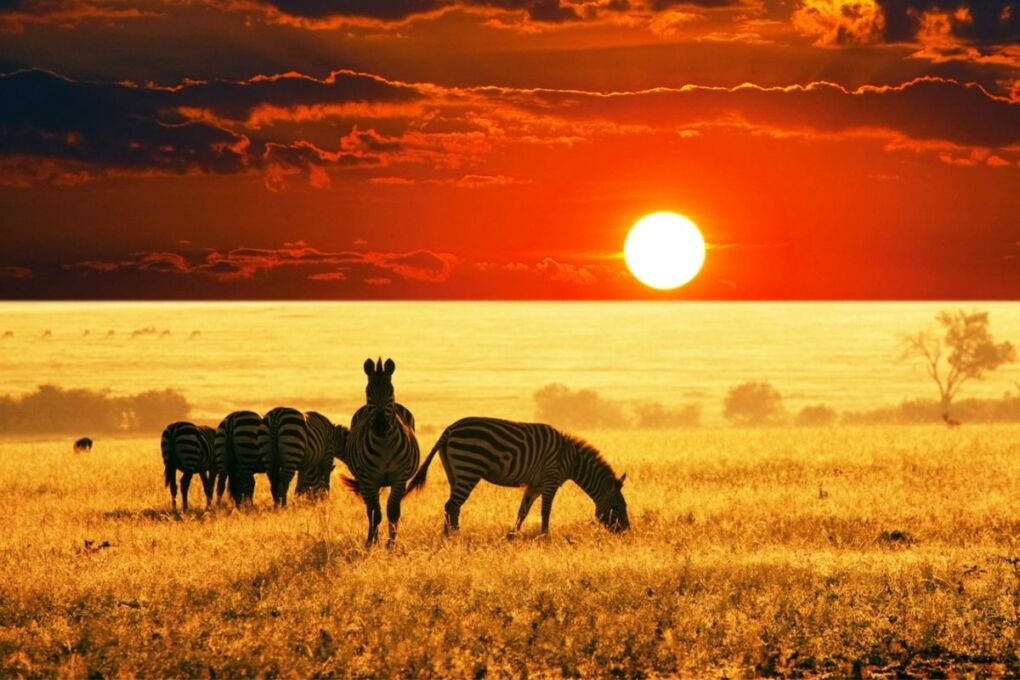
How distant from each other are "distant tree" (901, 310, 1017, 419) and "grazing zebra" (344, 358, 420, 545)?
103 metres

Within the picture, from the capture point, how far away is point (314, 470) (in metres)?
27.0

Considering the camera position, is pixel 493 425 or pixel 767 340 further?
pixel 767 340

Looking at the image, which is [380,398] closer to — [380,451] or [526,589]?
[380,451]

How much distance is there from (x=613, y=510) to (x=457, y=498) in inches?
111

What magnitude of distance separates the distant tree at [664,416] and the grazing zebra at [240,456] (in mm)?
90012

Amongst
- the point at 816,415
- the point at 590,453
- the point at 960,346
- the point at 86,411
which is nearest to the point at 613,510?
the point at 590,453

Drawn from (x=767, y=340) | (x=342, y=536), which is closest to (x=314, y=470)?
(x=342, y=536)

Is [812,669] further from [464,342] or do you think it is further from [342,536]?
[464,342]

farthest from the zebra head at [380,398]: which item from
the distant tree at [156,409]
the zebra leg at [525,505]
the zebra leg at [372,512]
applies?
the distant tree at [156,409]

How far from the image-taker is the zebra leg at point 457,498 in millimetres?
19859

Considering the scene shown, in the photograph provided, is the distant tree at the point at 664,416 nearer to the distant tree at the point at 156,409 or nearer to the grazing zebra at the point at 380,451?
the distant tree at the point at 156,409

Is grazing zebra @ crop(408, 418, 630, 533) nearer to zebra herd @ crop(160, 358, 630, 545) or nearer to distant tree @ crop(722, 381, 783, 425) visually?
zebra herd @ crop(160, 358, 630, 545)

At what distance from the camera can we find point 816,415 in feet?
373

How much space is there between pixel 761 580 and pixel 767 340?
5899 inches
